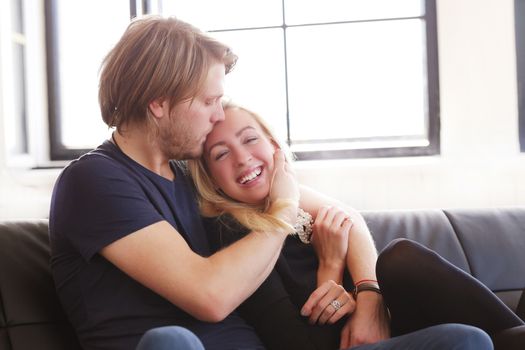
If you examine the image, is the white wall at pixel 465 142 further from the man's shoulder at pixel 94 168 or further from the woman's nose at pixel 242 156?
the man's shoulder at pixel 94 168

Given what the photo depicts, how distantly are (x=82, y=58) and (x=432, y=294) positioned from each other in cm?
187

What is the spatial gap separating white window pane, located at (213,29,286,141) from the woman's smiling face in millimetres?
996

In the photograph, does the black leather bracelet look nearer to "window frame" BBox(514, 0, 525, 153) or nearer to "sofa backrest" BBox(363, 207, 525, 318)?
"sofa backrest" BBox(363, 207, 525, 318)

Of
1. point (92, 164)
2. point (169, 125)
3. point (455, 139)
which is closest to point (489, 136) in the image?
point (455, 139)

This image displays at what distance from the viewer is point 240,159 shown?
5.05 feet

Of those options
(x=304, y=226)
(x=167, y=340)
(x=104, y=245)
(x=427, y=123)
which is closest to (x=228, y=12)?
(x=427, y=123)

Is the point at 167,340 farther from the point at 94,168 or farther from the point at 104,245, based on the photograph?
the point at 94,168

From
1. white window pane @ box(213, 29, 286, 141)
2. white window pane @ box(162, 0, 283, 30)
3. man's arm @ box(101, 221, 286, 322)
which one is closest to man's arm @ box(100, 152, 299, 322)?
man's arm @ box(101, 221, 286, 322)

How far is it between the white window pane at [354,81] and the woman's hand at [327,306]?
1.16m

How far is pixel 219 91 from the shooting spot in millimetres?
1472

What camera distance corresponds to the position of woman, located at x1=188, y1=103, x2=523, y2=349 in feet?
4.73

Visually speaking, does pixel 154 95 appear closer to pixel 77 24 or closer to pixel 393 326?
pixel 393 326

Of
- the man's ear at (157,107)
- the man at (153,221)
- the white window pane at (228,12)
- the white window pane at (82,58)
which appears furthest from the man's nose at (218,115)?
the white window pane at (82,58)

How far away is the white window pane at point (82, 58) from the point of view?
8.74 feet
